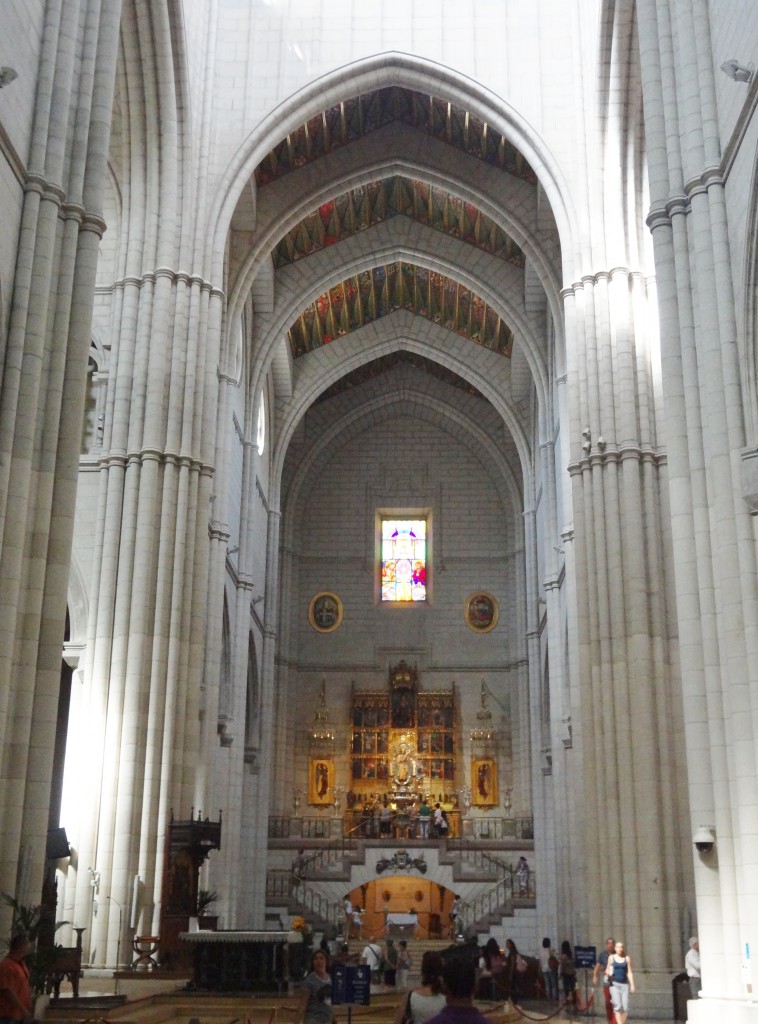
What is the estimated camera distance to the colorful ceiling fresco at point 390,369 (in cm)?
3778

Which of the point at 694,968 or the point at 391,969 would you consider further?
the point at 391,969

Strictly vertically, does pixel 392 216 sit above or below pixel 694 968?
above

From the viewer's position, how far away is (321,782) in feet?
118

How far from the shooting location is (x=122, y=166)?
22.0 m

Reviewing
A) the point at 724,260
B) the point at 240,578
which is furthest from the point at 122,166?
the point at 724,260

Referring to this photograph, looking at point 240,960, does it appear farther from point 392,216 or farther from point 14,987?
point 392,216

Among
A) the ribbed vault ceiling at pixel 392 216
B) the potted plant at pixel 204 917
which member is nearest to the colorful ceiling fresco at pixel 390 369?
the ribbed vault ceiling at pixel 392 216

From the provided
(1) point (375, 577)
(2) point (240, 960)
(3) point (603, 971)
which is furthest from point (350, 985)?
(1) point (375, 577)

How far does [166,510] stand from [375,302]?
15.5 m

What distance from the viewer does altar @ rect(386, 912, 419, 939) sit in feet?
92.9

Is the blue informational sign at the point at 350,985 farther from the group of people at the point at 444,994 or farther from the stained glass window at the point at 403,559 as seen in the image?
the stained glass window at the point at 403,559

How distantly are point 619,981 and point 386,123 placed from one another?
20157 millimetres

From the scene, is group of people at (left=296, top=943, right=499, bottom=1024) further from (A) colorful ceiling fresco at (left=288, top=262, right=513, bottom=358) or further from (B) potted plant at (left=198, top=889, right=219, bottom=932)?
(A) colorful ceiling fresco at (left=288, top=262, right=513, bottom=358)

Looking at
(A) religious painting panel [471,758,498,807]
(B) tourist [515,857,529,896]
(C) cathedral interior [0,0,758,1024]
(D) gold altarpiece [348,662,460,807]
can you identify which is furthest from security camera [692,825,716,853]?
(A) religious painting panel [471,758,498,807]
